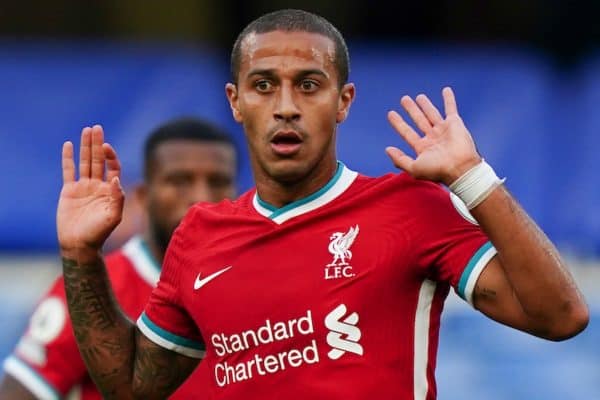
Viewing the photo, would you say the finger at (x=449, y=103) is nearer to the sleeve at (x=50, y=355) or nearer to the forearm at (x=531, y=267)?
the forearm at (x=531, y=267)

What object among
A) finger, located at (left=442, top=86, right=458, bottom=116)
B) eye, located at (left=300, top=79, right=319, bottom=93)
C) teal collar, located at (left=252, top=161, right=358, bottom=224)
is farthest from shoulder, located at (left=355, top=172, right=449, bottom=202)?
eye, located at (left=300, top=79, right=319, bottom=93)

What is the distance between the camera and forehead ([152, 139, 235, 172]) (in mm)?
7090

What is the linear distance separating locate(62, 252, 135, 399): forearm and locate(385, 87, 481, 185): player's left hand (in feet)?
3.81

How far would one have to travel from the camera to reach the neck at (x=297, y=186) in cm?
475

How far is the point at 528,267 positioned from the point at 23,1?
11149 millimetres

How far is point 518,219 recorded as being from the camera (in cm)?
425

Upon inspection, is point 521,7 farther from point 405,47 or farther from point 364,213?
point 364,213

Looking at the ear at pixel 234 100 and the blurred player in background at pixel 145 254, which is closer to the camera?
the ear at pixel 234 100

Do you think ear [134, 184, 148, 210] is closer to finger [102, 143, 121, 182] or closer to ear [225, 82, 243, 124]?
finger [102, 143, 121, 182]

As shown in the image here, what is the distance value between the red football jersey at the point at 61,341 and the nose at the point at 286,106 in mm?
2062

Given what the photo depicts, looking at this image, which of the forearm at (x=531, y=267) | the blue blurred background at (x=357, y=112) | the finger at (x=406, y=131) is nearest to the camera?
the forearm at (x=531, y=267)

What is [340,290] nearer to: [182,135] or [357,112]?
[182,135]

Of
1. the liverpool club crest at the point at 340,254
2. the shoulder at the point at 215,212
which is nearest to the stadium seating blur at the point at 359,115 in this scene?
the shoulder at the point at 215,212

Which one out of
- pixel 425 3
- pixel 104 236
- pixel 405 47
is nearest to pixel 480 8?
pixel 425 3
